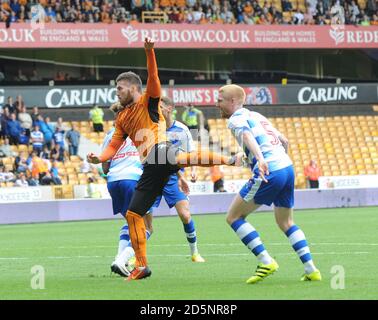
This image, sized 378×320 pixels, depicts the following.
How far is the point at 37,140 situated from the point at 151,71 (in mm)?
24316

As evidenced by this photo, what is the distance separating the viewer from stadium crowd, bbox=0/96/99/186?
32719 mm

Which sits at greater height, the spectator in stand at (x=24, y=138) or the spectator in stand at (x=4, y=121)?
the spectator in stand at (x=4, y=121)

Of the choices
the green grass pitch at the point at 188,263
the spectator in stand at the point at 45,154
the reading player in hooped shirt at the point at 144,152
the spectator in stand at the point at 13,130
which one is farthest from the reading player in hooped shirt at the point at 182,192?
the spectator in stand at the point at 13,130

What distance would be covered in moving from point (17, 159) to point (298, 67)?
19.8 metres

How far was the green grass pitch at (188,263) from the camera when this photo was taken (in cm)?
1005

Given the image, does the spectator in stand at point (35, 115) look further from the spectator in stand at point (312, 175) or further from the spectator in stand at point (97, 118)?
the spectator in stand at point (312, 175)

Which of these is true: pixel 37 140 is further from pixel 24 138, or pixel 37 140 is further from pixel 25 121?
pixel 25 121

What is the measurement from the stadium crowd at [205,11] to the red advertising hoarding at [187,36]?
395 mm

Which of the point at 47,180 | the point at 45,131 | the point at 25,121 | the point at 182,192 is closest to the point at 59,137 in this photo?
the point at 45,131

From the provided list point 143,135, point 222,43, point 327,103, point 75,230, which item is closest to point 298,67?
point 327,103

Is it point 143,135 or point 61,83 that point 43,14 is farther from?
point 143,135

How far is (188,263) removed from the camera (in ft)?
45.9

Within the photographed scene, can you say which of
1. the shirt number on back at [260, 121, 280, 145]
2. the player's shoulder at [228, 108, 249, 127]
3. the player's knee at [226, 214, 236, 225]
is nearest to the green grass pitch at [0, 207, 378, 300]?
the player's knee at [226, 214, 236, 225]

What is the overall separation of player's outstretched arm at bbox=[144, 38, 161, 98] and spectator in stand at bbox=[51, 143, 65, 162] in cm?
2401
